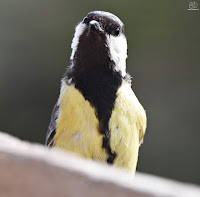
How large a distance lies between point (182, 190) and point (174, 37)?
3615mm

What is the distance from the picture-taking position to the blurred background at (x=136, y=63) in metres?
4.05

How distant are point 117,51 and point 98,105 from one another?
244 mm

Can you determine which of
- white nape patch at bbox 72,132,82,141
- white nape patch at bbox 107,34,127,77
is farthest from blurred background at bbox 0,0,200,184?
white nape patch at bbox 72,132,82,141

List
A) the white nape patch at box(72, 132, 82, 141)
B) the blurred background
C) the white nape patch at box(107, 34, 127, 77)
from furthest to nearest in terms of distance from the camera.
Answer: the blurred background, the white nape patch at box(107, 34, 127, 77), the white nape patch at box(72, 132, 82, 141)

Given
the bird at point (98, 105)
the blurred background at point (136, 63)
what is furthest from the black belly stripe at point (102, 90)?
the blurred background at point (136, 63)

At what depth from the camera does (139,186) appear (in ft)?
2.03

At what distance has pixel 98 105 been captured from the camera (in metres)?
1.88

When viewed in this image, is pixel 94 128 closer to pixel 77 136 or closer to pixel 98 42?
pixel 77 136

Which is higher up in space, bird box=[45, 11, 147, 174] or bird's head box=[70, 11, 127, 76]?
bird's head box=[70, 11, 127, 76]

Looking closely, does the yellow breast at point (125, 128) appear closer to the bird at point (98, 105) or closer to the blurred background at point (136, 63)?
the bird at point (98, 105)

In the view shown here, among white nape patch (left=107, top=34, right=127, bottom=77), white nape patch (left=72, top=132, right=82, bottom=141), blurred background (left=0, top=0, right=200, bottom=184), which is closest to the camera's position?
white nape patch (left=72, top=132, right=82, bottom=141)

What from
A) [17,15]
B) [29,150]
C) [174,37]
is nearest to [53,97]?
[17,15]

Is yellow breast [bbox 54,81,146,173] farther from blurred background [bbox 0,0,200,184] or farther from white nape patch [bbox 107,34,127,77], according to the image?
blurred background [bbox 0,0,200,184]

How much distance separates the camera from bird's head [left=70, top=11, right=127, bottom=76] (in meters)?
1.93
